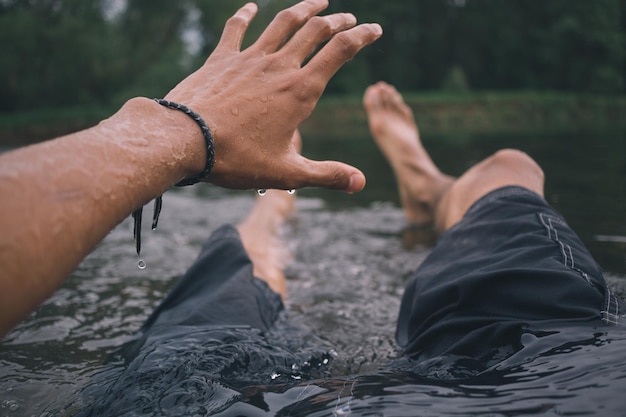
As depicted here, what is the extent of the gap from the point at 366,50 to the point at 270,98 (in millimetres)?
27872

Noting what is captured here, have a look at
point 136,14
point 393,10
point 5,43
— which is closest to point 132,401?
point 5,43

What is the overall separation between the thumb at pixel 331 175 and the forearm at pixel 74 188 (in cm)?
25

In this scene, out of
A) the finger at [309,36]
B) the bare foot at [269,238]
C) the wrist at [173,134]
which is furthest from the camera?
the bare foot at [269,238]

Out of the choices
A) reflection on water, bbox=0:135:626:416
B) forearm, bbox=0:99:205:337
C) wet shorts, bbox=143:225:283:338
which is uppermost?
forearm, bbox=0:99:205:337

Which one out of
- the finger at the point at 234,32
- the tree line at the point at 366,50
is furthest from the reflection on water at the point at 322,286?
the tree line at the point at 366,50

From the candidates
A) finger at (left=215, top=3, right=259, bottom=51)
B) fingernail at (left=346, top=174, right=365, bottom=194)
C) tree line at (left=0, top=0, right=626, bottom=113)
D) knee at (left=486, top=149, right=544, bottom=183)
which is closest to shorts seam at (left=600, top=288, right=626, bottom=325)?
fingernail at (left=346, top=174, right=365, bottom=194)

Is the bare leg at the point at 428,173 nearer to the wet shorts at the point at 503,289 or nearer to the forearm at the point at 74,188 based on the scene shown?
the wet shorts at the point at 503,289

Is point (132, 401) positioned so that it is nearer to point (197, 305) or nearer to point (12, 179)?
point (197, 305)

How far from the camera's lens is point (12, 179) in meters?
0.71

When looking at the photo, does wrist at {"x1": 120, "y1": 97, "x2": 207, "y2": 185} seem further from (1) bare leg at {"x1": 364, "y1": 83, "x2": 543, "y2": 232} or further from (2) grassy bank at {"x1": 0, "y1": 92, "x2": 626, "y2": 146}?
(2) grassy bank at {"x1": 0, "y1": 92, "x2": 626, "y2": 146}

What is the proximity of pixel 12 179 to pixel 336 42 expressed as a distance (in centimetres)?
70

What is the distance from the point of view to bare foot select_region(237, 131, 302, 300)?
2.09 m

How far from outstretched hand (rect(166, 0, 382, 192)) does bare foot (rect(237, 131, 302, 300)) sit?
598 mm

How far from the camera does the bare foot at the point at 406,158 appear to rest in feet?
10.0
